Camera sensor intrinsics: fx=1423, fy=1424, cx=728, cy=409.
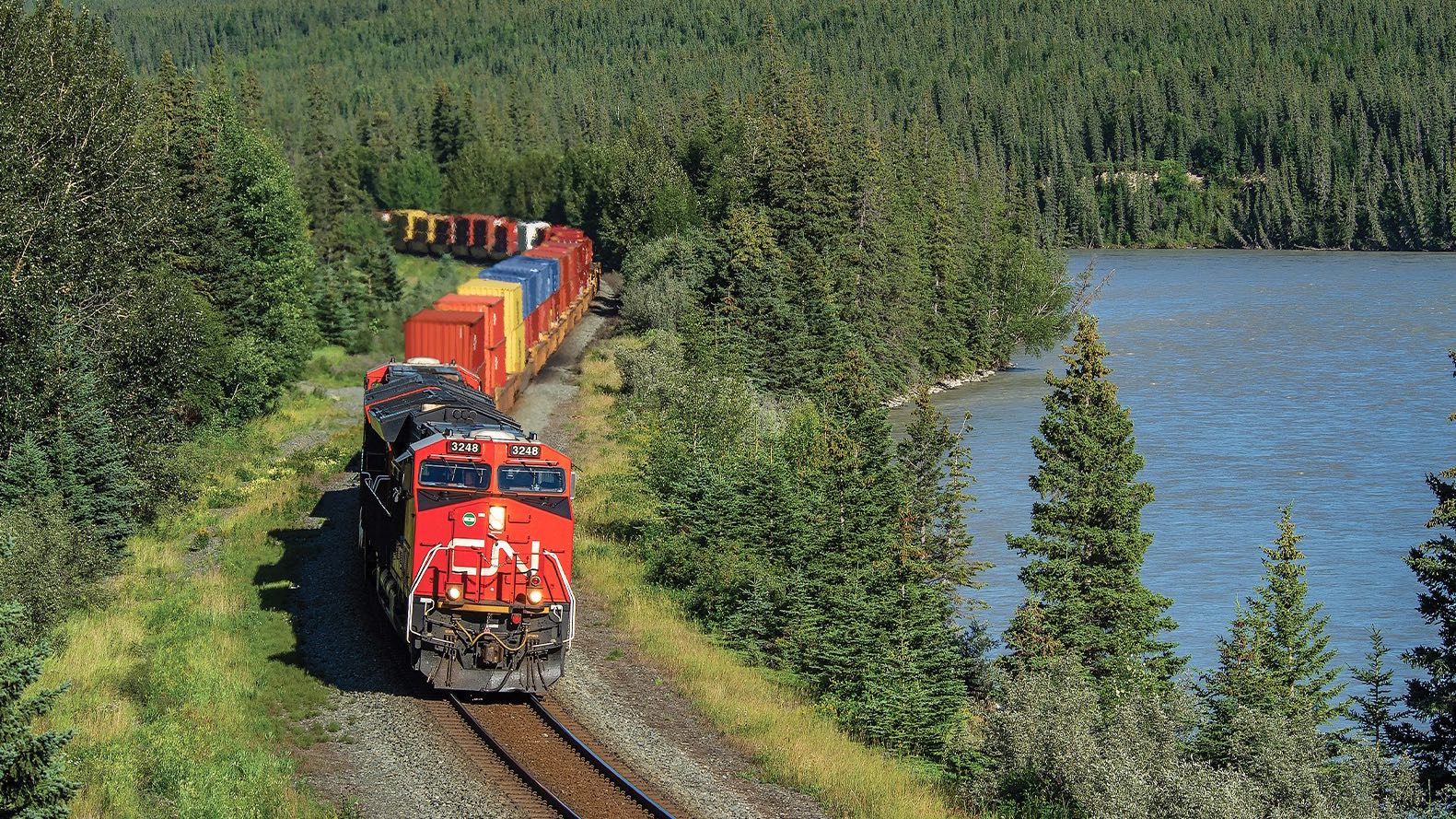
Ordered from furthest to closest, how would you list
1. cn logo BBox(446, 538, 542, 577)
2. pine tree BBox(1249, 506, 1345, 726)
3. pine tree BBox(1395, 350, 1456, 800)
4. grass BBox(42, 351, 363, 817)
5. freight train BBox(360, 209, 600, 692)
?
pine tree BBox(1249, 506, 1345, 726) < pine tree BBox(1395, 350, 1456, 800) < cn logo BBox(446, 538, 542, 577) < freight train BBox(360, 209, 600, 692) < grass BBox(42, 351, 363, 817)

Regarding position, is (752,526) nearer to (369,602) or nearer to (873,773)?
(369,602)

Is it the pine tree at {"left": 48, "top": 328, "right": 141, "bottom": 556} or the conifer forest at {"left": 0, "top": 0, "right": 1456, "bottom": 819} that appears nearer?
the conifer forest at {"left": 0, "top": 0, "right": 1456, "bottom": 819}

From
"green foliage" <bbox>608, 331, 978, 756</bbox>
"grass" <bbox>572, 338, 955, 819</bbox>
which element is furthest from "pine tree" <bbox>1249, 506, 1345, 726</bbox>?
"grass" <bbox>572, 338, 955, 819</bbox>

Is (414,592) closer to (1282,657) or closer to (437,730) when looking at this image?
(437,730)

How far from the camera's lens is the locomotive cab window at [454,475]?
24359 mm

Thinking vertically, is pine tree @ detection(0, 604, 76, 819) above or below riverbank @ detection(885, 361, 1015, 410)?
above

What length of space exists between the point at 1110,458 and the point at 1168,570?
51.8ft

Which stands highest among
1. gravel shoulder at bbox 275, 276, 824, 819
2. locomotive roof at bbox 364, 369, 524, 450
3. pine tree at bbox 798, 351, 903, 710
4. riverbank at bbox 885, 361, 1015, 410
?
locomotive roof at bbox 364, 369, 524, 450

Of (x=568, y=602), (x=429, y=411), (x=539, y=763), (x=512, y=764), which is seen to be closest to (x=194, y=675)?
(x=429, y=411)

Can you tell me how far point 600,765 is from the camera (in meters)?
21.5

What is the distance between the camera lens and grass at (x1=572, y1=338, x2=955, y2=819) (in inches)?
853

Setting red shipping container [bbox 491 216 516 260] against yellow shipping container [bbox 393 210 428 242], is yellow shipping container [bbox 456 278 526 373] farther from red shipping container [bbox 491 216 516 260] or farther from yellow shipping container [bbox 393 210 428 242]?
yellow shipping container [bbox 393 210 428 242]

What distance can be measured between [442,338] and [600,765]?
28.7 meters

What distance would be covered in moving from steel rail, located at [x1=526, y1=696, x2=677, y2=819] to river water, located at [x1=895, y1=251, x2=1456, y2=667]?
2328cm
